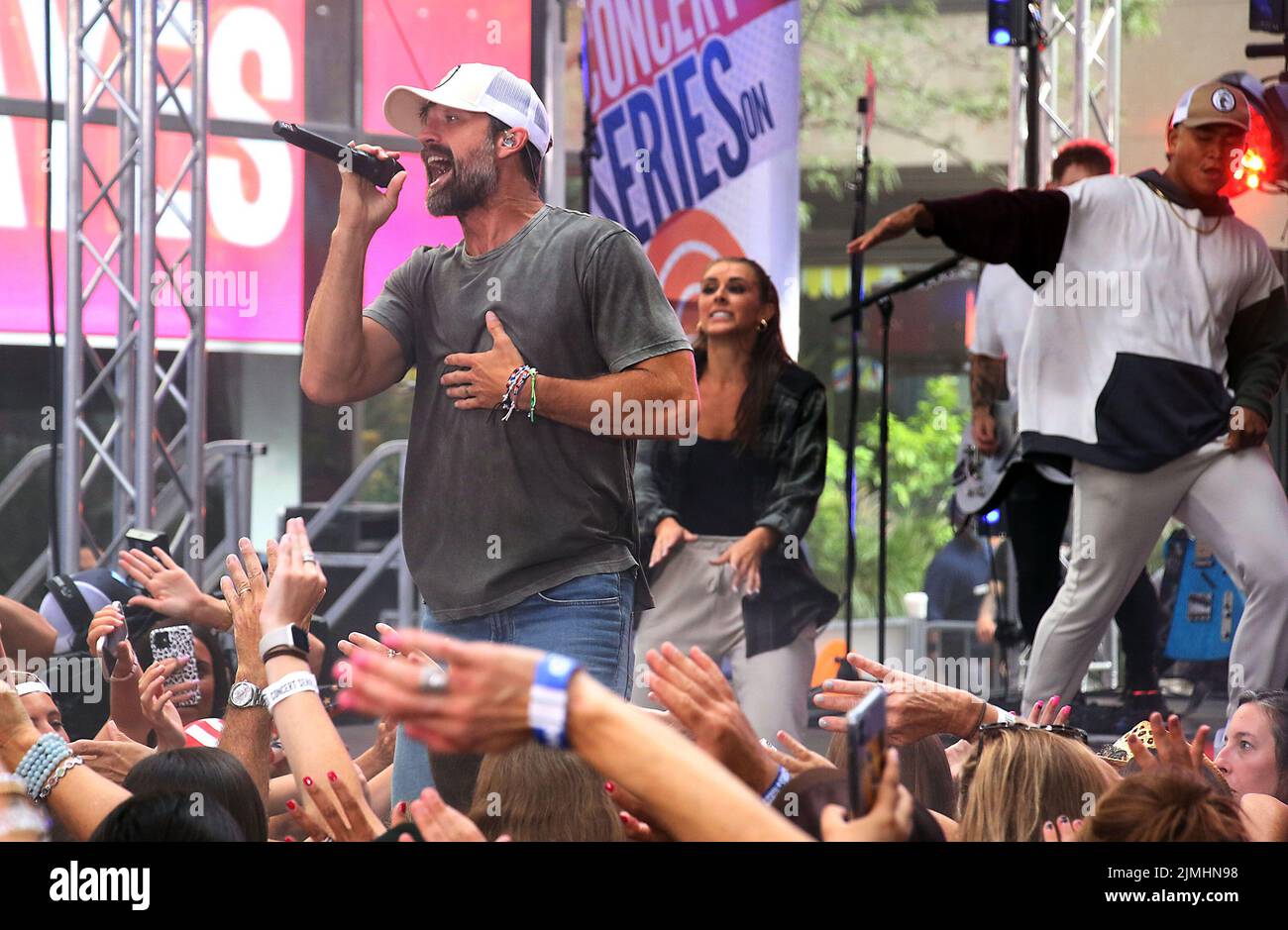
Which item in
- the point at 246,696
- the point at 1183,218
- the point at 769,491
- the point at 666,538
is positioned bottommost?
the point at 246,696

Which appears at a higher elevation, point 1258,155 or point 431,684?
point 1258,155

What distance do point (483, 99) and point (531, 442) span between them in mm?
636

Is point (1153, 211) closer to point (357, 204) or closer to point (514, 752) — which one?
point (357, 204)

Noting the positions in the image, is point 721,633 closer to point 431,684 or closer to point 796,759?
point 796,759

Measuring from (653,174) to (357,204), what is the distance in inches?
67.4

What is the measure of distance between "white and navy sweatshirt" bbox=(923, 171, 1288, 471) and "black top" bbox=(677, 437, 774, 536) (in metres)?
0.79

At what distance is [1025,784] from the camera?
2.26 m

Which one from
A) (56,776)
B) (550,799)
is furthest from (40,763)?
(550,799)

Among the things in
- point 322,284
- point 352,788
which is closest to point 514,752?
point 352,788

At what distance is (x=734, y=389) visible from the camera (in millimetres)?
4164

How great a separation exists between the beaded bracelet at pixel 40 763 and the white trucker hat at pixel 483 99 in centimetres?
131

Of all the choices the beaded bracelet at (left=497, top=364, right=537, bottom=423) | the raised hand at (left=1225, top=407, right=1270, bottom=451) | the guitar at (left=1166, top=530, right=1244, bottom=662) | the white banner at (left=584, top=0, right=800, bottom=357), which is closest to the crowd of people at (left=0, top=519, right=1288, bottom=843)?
the beaded bracelet at (left=497, top=364, right=537, bottom=423)

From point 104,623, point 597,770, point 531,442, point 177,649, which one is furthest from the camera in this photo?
point 177,649
